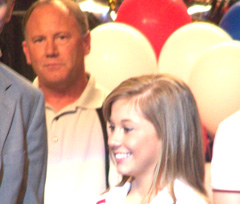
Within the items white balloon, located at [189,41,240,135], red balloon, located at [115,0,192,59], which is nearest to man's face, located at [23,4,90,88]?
white balloon, located at [189,41,240,135]

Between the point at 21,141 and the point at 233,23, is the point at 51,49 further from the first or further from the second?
the point at 233,23

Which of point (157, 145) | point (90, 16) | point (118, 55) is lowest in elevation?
point (90, 16)

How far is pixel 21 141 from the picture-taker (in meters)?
1.80

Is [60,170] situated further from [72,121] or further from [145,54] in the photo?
[145,54]

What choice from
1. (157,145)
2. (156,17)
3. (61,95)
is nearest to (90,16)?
(156,17)

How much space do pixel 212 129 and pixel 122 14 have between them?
3.05 feet

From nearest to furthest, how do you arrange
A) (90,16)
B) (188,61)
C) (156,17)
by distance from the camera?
(188,61), (156,17), (90,16)

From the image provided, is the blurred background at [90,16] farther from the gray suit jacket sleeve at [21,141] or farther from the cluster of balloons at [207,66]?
the gray suit jacket sleeve at [21,141]

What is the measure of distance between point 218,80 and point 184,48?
0.36 metres

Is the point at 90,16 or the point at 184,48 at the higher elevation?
the point at 184,48

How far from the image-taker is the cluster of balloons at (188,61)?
125 inches

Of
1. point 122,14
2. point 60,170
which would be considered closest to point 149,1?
point 122,14

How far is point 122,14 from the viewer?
387 cm

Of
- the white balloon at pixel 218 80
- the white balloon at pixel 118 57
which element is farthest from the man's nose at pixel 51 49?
the white balloon at pixel 218 80
